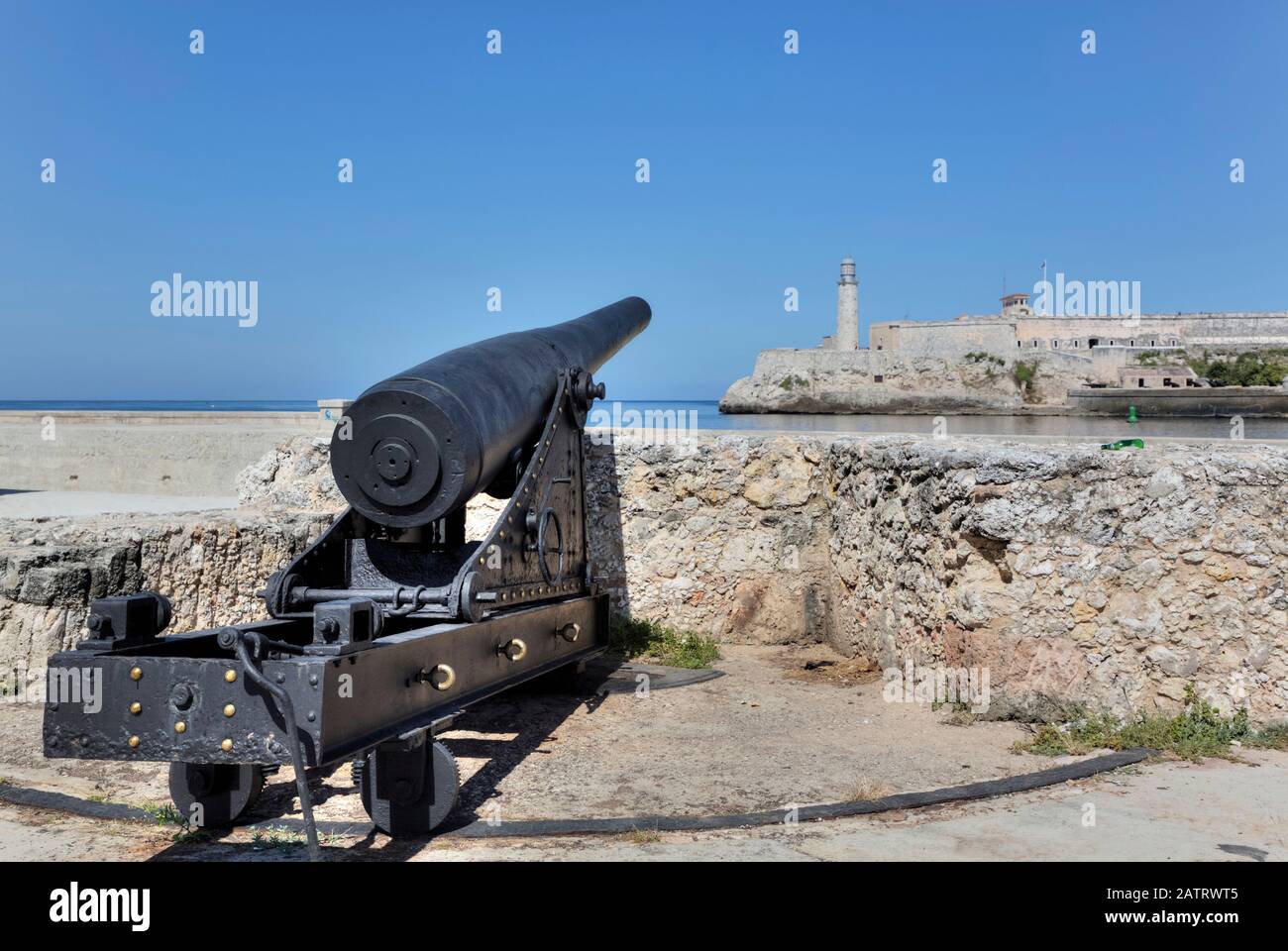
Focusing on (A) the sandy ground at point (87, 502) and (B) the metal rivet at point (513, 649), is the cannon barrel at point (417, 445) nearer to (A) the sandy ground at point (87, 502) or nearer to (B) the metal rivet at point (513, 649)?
(B) the metal rivet at point (513, 649)

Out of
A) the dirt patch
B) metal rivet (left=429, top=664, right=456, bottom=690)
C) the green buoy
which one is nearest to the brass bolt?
metal rivet (left=429, top=664, right=456, bottom=690)

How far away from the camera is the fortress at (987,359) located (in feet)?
215

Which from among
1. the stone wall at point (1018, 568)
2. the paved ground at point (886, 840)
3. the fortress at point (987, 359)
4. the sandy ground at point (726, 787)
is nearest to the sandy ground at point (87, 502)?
the stone wall at point (1018, 568)

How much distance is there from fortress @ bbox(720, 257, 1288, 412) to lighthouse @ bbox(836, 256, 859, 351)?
8.6 inches

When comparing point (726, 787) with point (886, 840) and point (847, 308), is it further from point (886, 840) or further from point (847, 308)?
point (847, 308)

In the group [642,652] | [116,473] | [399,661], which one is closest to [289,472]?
[642,652]

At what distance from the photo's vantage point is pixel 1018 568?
→ 527cm

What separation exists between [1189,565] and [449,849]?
3.59 metres

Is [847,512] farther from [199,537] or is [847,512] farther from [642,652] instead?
[199,537]

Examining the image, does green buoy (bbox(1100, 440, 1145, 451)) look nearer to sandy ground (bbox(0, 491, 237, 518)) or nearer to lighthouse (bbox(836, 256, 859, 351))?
sandy ground (bbox(0, 491, 237, 518))

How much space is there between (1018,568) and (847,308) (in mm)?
73177

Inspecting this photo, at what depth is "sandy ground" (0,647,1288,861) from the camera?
3.55 metres

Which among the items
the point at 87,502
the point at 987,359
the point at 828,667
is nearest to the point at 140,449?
the point at 87,502

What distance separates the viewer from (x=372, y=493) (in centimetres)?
432
